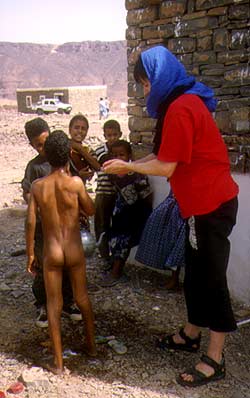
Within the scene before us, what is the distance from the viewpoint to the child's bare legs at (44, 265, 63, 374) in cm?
307

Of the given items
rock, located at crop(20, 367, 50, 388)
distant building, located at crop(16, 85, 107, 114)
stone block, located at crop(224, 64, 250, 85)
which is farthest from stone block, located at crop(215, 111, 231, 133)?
distant building, located at crop(16, 85, 107, 114)

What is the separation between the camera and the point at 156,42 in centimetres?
444

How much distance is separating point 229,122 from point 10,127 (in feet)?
60.4

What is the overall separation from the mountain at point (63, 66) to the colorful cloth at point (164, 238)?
60055mm

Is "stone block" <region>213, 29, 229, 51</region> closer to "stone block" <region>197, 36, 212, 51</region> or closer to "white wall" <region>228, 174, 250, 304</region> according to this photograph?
"stone block" <region>197, 36, 212, 51</region>

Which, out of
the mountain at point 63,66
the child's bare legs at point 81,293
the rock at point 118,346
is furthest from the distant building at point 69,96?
the child's bare legs at point 81,293

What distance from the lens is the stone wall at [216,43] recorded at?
378 centimetres

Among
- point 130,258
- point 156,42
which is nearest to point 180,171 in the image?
point 156,42

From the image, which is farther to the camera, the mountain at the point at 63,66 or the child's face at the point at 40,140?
Answer: the mountain at the point at 63,66

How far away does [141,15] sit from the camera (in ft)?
14.8

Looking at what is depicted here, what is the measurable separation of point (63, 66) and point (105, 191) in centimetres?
7592

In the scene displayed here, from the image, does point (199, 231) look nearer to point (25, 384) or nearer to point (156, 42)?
point (25, 384)

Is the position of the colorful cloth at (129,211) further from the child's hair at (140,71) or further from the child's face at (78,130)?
the child's hair at (140,71)

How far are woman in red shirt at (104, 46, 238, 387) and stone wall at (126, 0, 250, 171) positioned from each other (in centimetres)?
102
